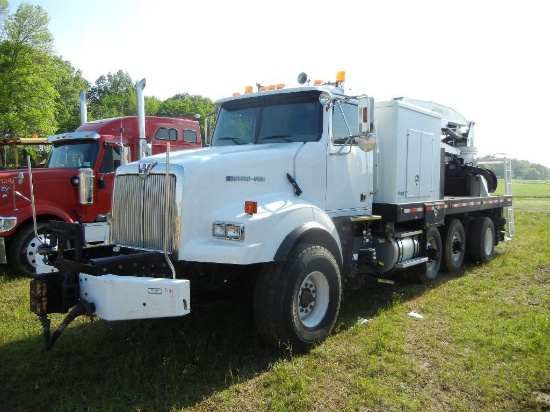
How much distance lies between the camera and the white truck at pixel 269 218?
14.1 feet

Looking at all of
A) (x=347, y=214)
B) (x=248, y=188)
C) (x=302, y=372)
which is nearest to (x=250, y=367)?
(x=302, y=372)

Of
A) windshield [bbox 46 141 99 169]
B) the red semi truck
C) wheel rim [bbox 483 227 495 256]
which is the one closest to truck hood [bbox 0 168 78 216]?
the red semi truck

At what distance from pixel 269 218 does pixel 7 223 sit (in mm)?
5467

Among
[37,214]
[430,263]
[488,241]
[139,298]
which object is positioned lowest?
[430,263]

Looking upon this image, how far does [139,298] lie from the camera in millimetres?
4035

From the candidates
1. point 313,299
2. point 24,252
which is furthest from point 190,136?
point 313,299

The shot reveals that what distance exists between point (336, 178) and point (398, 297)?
7.23 ft

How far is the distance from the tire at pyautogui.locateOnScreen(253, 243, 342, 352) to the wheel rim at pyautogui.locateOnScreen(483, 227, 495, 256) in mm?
6022

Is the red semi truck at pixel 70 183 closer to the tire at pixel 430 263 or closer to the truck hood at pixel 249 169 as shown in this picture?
the truck hood at pixel 249 169

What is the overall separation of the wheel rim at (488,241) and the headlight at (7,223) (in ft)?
28.8

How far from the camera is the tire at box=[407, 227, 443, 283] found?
26.1 ft

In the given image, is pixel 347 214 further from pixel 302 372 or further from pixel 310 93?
pixel 302 372

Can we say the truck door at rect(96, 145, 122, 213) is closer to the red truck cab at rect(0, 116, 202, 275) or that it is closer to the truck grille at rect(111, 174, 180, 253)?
the red truck cab at rect(0, 116, 202, 275)

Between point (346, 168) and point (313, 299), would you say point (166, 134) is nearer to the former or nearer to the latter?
point (346, 168)
